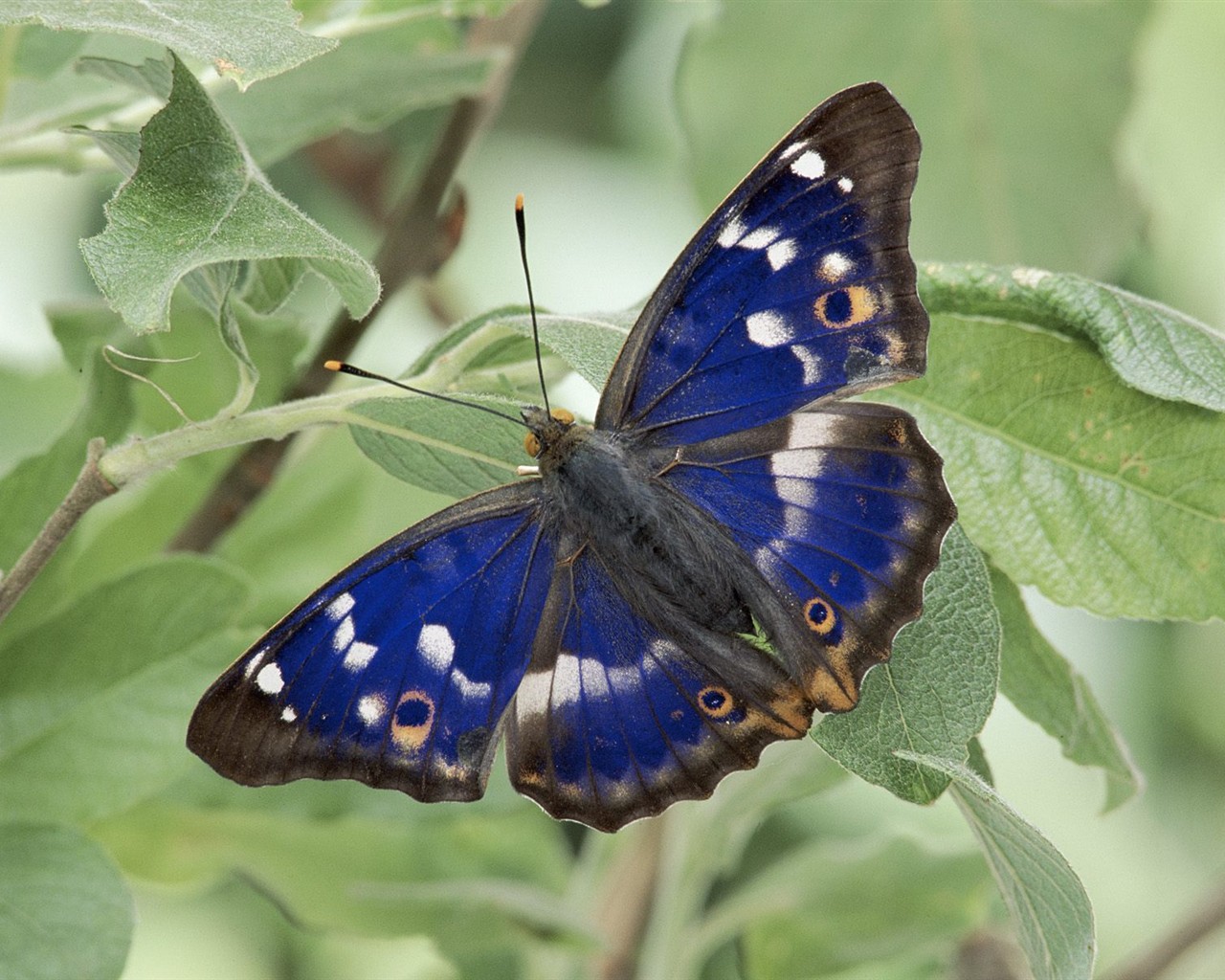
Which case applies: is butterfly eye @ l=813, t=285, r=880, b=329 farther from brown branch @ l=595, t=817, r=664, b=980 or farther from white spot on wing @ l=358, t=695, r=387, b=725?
brown branch @ l=595, t=817, r=664, b=980

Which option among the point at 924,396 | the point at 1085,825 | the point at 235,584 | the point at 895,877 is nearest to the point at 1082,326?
the point at 924,396

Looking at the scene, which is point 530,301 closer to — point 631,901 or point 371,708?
point 371,708

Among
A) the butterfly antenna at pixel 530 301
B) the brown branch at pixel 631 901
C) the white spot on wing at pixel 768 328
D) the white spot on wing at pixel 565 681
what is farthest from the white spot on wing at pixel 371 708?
the brown branch at pixel 631 901

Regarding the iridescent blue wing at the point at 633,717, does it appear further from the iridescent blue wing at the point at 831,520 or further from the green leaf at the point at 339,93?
the green leaf at the point at 339,93

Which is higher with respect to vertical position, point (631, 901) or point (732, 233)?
point (732, 233)

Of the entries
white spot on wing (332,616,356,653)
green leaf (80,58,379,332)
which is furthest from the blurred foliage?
white spot on wing (332,616,356,653)

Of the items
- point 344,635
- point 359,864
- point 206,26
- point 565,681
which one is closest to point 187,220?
point 206,26
